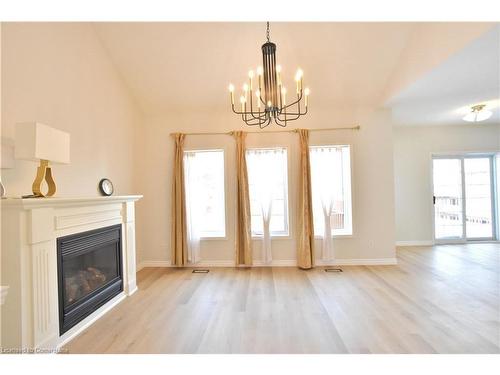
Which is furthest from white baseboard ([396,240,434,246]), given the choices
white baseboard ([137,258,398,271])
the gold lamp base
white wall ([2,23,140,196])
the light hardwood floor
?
the gold lamp base

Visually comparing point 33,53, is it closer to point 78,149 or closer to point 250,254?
point 78,149

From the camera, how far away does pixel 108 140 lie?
3582mm

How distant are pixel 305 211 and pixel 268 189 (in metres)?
0.72

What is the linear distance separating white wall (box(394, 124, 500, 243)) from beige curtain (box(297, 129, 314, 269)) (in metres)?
2.74

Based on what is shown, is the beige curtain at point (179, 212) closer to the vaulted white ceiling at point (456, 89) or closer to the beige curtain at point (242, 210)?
the beige curtain at point (242, 210)

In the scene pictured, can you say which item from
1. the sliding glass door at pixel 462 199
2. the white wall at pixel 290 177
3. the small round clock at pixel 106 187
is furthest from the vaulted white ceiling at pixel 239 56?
the sliding glass door at pixel 462 199

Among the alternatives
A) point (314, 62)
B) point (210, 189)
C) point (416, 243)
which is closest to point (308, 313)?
point (210, 189)

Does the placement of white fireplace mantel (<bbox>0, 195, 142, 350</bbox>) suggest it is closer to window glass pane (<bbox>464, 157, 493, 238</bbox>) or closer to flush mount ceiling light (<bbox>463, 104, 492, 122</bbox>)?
flush mount ceiling light (<bbox>463, 104, 492, 122</bbox>)

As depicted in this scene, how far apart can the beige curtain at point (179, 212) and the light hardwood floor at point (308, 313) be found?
0.33m

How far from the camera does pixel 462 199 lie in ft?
18.5

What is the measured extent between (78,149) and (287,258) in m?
3.47

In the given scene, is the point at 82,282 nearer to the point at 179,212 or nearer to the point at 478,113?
the point at 179,212

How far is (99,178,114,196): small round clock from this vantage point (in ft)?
11.0
